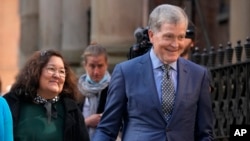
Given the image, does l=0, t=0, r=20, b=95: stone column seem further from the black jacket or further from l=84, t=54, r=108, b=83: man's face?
the black jacket

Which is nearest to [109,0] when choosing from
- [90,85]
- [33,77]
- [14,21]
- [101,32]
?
[101,32]

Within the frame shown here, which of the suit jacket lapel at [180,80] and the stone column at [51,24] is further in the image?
the stone column at [51,24]

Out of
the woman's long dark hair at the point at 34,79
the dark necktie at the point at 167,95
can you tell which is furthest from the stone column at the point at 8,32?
the dark necktie at the point at 167,95

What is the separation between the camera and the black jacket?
6.83 meters

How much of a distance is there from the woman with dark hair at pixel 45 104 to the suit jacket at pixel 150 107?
501 millimetres

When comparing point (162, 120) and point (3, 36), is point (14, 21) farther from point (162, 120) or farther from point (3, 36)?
point (162, 120)

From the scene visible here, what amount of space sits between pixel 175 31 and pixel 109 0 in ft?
27.9

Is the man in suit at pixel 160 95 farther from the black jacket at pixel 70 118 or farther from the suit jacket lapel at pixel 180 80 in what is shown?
the black jacket at pixel 70 118

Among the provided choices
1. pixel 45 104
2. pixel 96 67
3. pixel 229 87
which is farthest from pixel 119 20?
pixel 45 104

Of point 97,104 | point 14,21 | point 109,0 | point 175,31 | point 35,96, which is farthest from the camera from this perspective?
point 14,21

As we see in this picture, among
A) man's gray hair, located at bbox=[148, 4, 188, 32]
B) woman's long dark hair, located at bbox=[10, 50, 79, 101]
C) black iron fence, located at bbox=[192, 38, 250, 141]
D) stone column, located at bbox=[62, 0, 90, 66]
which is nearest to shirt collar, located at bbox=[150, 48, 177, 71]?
man's gray hair, located at bbox=[148, 4, 188, 32]

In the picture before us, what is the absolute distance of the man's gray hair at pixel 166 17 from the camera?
612cm

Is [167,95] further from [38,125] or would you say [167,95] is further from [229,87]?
[229,87]

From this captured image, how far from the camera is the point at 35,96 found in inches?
273
